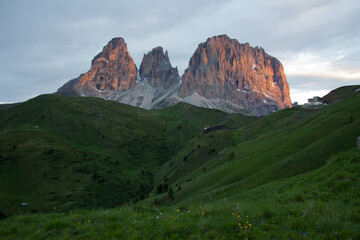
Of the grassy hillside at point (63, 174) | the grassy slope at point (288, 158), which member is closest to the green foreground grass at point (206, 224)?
the grassy slope at point (288, 158)

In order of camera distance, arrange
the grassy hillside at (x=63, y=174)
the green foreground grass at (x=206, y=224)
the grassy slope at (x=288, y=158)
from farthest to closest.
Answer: the grassy hillside at (x=63, y=174) < the grassy slope at (x=288, y=158) < the green foreground grass at (x=206, y=224)

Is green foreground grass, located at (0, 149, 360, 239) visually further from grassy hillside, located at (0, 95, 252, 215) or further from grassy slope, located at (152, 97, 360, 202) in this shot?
grassy hillside, located at (0, 95, 252, 215)

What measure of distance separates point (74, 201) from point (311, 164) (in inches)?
4322

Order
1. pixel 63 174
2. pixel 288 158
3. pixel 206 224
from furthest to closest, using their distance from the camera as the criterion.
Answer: pixel 63 174 → pixel 288 158 → pixel 206 224

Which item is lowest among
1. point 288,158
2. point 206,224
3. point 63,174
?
point 63,174

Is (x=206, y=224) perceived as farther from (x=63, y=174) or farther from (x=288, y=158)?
(x=63, y=174)

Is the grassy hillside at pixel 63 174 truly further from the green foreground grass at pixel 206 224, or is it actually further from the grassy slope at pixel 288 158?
the green foreground grass at pixel 206 224

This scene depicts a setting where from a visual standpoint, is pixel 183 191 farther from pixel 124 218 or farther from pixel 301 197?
pixel 124 218

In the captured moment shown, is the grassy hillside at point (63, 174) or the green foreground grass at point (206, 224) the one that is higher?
the green foreground grass at point (206, 224)

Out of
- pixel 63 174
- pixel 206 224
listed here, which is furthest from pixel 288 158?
pixel 63 174

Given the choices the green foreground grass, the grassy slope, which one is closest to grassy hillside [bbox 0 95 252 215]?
the grassy slope

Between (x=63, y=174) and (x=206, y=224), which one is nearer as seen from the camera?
(x=206, y=224)

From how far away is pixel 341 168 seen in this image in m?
17.8

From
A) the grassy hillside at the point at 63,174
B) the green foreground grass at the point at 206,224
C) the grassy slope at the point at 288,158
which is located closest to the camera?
the green foreground grass at the point at 206,224
